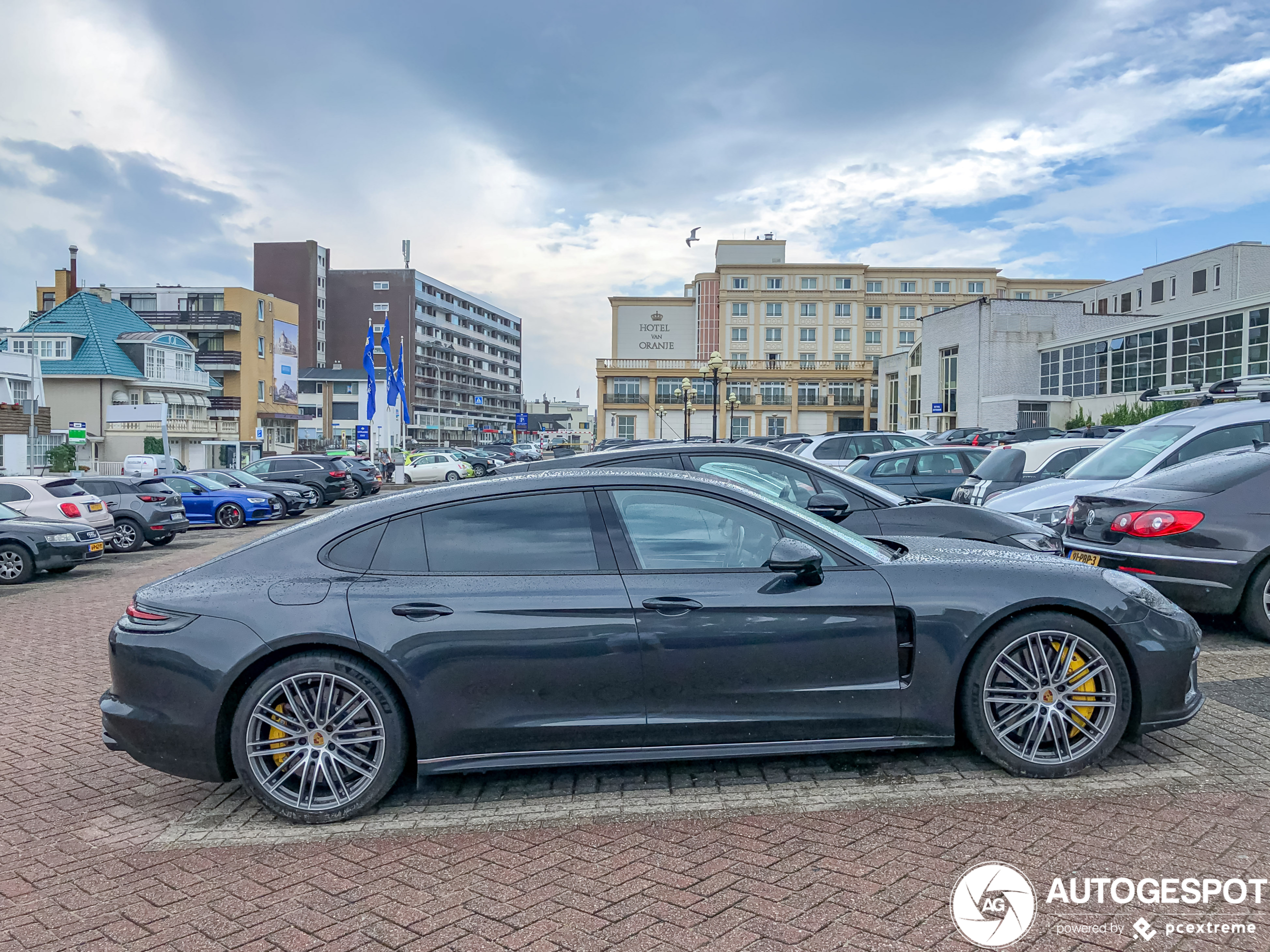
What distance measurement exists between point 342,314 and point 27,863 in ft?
337

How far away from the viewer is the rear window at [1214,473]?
6.55 metres

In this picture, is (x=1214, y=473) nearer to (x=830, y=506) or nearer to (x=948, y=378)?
(x=830, y=506)

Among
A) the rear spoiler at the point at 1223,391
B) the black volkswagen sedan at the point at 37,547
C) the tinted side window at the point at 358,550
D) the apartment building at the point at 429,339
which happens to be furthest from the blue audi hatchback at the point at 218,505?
the apartment building at the point at 429,339

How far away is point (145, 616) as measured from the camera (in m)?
3.92

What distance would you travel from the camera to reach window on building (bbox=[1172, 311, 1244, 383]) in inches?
1409

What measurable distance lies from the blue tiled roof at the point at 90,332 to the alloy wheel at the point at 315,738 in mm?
57208

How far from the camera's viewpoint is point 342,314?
99.4m

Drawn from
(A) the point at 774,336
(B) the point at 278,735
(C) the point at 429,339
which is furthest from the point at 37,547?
(C) the point at 429,339

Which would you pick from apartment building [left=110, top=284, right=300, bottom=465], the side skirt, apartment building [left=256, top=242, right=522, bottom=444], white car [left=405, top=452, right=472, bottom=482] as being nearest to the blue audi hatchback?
white car [left=405, top=452, right=472, bottom=482]

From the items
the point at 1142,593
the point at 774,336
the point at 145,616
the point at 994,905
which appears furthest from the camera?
the point at 774,336

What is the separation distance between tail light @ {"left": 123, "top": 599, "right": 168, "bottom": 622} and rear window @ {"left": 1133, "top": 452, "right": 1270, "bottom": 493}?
6881mm

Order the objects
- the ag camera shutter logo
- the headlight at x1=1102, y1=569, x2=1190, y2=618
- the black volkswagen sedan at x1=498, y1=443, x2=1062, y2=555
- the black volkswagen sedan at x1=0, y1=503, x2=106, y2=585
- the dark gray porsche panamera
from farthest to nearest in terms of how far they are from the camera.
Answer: the black volkswagen sedan at x1=0, y1=503, x2=106, y2=585, the black volkswagen sedan at x1=498, y1=443, x2=1062, y2=555, the headlight at x1=1102, y1=569, x2=1190, y2=618, the dark gray porsche panamera, the ag camera shutter logo

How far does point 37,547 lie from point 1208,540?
1421 centimetres

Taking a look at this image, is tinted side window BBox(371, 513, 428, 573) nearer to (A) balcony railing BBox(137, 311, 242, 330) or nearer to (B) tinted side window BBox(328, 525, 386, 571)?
(B) tinted side window BBox(328, 525, 386, 571)
